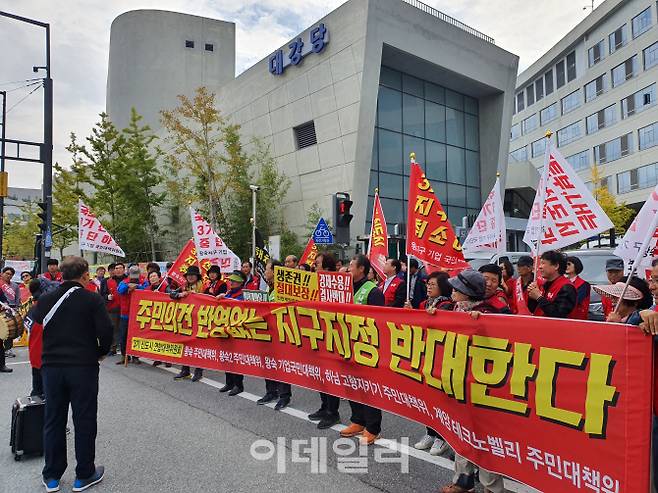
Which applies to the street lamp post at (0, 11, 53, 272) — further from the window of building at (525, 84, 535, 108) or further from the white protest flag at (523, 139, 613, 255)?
the window of building at (525, 84, 535, 108)

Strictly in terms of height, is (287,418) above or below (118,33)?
below

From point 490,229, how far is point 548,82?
5080 cm

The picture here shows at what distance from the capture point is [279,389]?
20.6ft

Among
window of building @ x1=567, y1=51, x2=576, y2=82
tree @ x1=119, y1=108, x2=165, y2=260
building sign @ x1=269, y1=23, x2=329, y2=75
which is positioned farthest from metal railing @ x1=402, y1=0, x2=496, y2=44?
window of building @ x1=567, y1=51, x2=576, y2=82

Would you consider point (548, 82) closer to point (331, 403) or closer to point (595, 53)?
point (595, 53)

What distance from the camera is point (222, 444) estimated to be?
4863 mm

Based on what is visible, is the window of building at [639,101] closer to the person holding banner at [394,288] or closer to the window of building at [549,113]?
the window of building at [549,113]

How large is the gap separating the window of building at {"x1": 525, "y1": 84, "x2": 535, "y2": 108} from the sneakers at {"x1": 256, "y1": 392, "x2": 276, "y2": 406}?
55953 millimetres

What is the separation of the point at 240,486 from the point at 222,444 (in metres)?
0.99

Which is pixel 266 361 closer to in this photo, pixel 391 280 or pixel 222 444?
pixel 222 444

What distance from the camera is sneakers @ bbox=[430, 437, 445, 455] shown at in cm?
458

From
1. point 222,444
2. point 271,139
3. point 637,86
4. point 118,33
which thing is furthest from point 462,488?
point 118,33

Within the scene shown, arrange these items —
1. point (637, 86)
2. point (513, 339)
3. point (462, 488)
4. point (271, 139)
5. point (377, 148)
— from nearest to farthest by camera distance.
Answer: point (513, 339) < point (462, 488) < point (377, 148) < point (271, 139) < point (637, 86)

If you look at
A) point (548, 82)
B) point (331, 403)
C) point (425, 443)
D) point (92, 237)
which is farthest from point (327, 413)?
point (548, 82)
